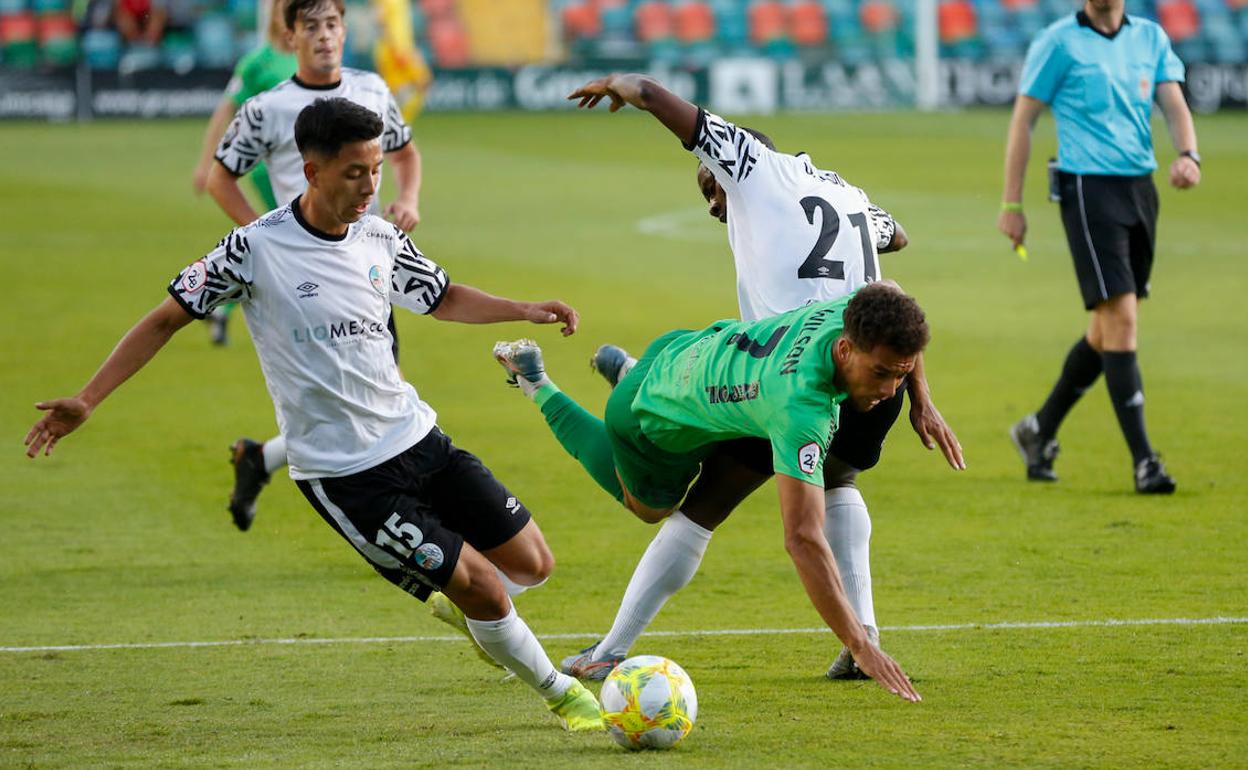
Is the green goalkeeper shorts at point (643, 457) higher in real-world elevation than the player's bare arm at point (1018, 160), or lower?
higher

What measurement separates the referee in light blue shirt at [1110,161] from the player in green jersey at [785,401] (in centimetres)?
378

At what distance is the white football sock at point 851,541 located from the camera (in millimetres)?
6445

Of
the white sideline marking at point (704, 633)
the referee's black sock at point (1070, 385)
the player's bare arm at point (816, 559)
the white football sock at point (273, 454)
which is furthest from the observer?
the referee's black sock at point (1070, 385)

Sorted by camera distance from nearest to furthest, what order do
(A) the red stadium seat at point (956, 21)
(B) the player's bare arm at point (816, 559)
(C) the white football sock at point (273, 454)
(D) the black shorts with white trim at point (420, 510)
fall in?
(B) the player's bare arm at point (816, 559), (D) the black shorts with white trim at point (420, 510), (C) the white football sock at point (273, 454), (A) the red stadium seat at point (956, 21)

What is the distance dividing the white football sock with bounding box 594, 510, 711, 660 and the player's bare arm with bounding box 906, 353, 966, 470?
2.51ft

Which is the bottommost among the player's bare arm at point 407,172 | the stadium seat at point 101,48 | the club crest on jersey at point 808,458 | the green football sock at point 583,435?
the stadium seat at point 101,48

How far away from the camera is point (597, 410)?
39.7 ft

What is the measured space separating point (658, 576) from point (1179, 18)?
34225mm

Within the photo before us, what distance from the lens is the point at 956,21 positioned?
38531 mm

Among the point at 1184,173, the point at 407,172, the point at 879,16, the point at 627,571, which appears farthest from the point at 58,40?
the point at 627,571

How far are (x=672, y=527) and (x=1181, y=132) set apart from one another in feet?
14.9

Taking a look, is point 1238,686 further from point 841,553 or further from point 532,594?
point 532,594

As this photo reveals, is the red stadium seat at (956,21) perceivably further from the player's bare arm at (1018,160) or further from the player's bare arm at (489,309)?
the player's bare arm at (489,309)

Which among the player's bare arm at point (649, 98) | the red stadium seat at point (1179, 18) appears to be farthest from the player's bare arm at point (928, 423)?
the red stadium seat at point (1179, 18)
